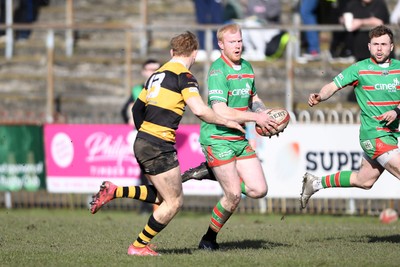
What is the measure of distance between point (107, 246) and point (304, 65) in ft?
28.1

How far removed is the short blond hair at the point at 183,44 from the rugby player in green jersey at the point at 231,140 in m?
0.70

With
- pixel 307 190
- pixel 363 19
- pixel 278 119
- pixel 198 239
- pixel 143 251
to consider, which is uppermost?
pixel 363 19

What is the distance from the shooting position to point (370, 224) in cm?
1512

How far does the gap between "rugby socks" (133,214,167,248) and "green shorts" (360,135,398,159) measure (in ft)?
9.03

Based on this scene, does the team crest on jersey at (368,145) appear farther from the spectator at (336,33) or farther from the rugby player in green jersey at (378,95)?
the spectator at (336,33)

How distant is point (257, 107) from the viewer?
11258 millimetres

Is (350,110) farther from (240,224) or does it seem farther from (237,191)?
(237,191)

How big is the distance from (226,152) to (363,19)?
751 cm

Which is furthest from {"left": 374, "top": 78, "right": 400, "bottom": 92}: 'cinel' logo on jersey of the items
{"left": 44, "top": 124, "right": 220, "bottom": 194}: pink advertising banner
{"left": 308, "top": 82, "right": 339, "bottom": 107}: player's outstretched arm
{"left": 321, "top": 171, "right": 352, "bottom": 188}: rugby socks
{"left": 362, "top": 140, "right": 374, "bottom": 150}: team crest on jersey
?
{"left": 44, "top": 124, "right": 220, "bottom": 194}: pink advertising banner

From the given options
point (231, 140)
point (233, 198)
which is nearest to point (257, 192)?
point (233, 198)

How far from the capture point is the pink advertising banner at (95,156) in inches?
672

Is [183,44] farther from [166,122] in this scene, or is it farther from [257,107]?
[257,107]

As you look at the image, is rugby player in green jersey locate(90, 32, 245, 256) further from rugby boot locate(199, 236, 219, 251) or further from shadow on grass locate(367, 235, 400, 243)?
shadow on grass locate(367, 235, 400, 243)

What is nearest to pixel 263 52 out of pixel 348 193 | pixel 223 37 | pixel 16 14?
pixel 348 193
